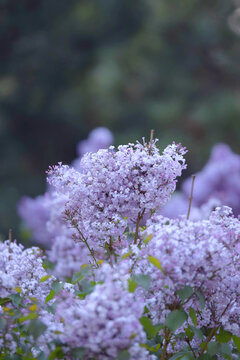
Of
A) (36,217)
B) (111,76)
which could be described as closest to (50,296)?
(36,217)

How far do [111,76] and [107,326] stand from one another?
9170mm

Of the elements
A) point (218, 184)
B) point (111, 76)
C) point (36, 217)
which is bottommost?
point (218, 184)

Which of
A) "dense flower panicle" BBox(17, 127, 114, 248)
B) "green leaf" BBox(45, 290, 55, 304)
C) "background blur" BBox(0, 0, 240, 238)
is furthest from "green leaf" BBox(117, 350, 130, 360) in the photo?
"background blur" BBox(0, 0, 240, 238)

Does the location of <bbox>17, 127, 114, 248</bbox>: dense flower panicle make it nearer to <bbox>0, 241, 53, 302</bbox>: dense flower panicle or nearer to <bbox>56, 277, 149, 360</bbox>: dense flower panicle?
<bbox>0, 241, 53, 302</bbox>: dense flower panicle

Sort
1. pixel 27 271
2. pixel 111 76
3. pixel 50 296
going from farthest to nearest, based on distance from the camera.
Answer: pixel 111 76
pixel 27 271
pixel 50 296

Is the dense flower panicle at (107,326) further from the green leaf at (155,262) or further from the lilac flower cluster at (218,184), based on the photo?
the lilac flower cluster at (218,184)

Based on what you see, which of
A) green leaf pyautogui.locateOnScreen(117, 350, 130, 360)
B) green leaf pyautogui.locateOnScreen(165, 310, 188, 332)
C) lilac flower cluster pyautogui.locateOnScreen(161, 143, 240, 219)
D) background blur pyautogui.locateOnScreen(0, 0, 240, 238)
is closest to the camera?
green leaf pyautogui.locateOnScreen(117, 350, 130, 360)

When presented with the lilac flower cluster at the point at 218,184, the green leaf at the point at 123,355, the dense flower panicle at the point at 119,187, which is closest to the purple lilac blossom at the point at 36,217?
the lilac flower cluster at the point at 218,184

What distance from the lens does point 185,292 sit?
111 centimetres

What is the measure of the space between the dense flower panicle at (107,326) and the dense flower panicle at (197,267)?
0.11 m

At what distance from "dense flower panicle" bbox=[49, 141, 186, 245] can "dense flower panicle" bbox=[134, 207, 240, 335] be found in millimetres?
120

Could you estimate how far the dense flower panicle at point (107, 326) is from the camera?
101 cm

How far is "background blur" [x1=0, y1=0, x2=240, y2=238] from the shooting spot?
974cm

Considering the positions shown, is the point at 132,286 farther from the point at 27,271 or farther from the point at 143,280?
the point at 27,271
